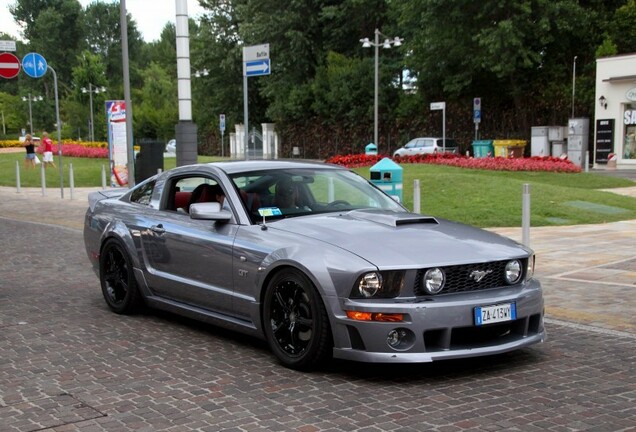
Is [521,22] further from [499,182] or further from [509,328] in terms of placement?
[509,328]

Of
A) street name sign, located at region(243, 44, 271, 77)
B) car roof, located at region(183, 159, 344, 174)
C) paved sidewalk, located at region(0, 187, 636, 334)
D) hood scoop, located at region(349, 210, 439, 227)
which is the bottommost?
paved sidewalk, located at region(0, 187, 636, 334)

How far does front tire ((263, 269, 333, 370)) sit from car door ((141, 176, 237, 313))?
57 cm

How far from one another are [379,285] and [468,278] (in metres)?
0.63

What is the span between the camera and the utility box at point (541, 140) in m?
39.3

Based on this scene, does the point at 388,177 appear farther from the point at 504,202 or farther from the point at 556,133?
the point at 556,133

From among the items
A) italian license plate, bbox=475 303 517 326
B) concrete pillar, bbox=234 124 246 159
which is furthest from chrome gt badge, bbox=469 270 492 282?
concrete pillar, bbox=234 124 246 159

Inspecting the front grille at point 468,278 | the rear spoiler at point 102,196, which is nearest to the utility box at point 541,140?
the rear spoiler at point 102,196

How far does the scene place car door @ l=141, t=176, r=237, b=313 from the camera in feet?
19.6

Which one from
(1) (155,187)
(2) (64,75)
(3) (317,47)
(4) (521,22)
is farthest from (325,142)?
(2) (64,75)

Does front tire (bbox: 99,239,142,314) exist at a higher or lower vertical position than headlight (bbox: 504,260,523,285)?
lower

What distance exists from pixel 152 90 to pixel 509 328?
90790 mm

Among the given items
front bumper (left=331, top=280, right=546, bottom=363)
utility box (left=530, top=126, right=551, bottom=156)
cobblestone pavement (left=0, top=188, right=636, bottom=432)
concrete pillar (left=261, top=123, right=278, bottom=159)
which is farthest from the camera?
concrete pillar (left=261, top=123, right=278, bottom=159)

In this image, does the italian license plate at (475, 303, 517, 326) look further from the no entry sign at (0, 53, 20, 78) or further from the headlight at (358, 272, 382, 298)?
the no entry sign at (0, 53, 20, 78)

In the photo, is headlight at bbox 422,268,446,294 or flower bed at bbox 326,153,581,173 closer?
headlight at bbox 422,268,446,294
